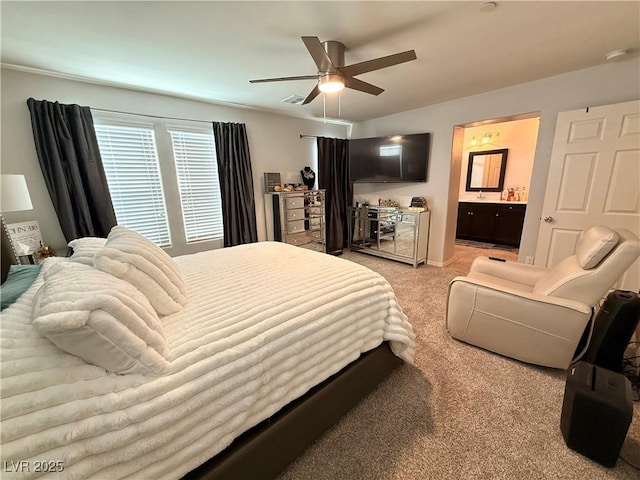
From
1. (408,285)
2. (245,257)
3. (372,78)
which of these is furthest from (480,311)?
(372,78)

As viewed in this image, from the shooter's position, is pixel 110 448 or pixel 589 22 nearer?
pixel 110 448

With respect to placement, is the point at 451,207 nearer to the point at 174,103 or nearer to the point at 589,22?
the point at 589,22

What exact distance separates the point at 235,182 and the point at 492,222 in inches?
198

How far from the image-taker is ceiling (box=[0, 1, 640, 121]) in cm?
158

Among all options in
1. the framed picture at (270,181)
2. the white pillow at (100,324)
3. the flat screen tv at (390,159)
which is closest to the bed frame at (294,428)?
the white pillow at (100,324)

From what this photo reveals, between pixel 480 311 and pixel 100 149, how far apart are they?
13.4ft

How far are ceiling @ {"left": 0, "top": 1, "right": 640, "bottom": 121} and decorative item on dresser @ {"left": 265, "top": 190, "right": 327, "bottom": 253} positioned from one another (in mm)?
1683

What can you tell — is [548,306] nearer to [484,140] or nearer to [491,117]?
[491,117]

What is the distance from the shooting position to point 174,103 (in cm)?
315

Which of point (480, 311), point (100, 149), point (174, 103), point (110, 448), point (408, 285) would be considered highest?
point (174, 103)

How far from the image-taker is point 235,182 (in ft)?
12.0

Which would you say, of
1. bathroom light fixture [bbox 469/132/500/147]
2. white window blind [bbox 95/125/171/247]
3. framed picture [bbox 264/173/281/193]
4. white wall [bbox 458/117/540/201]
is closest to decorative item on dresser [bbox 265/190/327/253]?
framed picture [bbox 264/173/281/193]

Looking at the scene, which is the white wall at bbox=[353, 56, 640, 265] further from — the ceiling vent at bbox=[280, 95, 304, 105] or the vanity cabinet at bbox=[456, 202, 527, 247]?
the ceiling vent at bbox=[280, 95, 304, 105]

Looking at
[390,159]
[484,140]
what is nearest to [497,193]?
[484,140]
